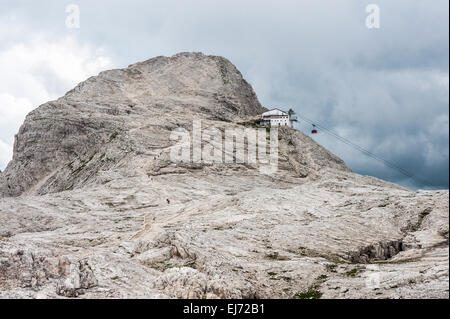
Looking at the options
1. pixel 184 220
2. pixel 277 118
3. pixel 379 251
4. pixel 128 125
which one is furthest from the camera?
pixel 277 118

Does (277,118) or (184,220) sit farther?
(277,118)

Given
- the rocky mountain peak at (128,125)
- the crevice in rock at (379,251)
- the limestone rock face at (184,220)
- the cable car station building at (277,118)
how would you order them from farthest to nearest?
the cable car station building at (277,118) < the rocky mountain peak at (128,125) < the crevice in rock at (379,251) < the limestone rock face at (184,220)

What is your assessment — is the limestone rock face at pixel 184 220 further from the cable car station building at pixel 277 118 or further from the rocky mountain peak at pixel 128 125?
the cable car station building at pixel 277 118

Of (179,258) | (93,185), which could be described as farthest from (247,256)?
(93,185)

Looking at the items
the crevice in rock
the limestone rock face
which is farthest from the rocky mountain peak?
the crevice in rock

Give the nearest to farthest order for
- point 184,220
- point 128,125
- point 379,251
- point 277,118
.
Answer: point 379,251
point 184,220
point 128,125
point 277,118

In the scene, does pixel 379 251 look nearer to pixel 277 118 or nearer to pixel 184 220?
pixel 184 220

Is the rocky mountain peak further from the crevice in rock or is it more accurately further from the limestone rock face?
the crevice in rock

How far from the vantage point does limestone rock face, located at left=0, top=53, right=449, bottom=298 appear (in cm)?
3794

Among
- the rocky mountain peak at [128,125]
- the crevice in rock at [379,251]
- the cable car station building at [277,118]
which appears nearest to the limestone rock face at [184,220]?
the crevice in rock at [379,251]

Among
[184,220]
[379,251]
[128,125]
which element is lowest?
[379,251]

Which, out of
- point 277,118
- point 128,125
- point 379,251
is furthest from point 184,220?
point 277,118

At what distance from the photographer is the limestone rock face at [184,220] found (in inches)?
1494

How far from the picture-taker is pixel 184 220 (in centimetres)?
6606
